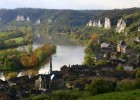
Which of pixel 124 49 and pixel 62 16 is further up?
pixel 62 16

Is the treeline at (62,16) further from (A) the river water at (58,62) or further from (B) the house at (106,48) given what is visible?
(A) the river water at (58,62)

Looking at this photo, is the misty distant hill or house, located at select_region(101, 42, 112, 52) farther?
the misty distant hill

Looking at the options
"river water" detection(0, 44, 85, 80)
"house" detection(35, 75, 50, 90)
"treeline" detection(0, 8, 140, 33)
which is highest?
"treeline" detection(0, 8, 140, 33)

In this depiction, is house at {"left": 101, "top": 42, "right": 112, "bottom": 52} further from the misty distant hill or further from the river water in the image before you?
the misty distant hill

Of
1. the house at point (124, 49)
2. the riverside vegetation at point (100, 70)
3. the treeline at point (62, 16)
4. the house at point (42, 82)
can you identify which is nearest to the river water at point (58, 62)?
the riverside vegetation at point (100, 70)

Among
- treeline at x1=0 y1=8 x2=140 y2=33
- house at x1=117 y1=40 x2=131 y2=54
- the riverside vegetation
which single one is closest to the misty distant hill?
A: treeline at x1=0 y1=8 x2=140 y2=33

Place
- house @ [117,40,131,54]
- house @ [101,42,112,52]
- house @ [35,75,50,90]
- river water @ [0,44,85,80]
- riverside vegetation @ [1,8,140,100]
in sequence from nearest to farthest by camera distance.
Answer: riverside vegetation @ [1,8,140,100]
house @ [35,75,50,90]
river water @ [0,44,85,80]
house @ [117,40,131,54]
house @ [101,42,112,52]

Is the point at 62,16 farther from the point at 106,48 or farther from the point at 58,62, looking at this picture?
the point at 58,62

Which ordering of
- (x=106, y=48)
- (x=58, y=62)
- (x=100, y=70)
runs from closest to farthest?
(x=100, y=70)
(x=58, y=62)
(x=106, y=48)

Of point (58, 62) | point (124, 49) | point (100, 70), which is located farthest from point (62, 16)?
point (100, 70)

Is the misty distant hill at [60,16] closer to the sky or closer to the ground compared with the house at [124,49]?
closer to the sky

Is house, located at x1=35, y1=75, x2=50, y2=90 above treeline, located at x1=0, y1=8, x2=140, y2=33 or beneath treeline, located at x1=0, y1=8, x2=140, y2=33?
beneath

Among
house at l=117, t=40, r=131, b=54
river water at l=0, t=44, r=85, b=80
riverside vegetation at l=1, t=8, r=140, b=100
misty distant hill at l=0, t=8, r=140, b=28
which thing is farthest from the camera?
misty distant hill at l=0, t=8, r=140, b=28

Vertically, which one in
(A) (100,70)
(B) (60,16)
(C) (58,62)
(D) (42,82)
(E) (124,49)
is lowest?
(C) (58,62)
